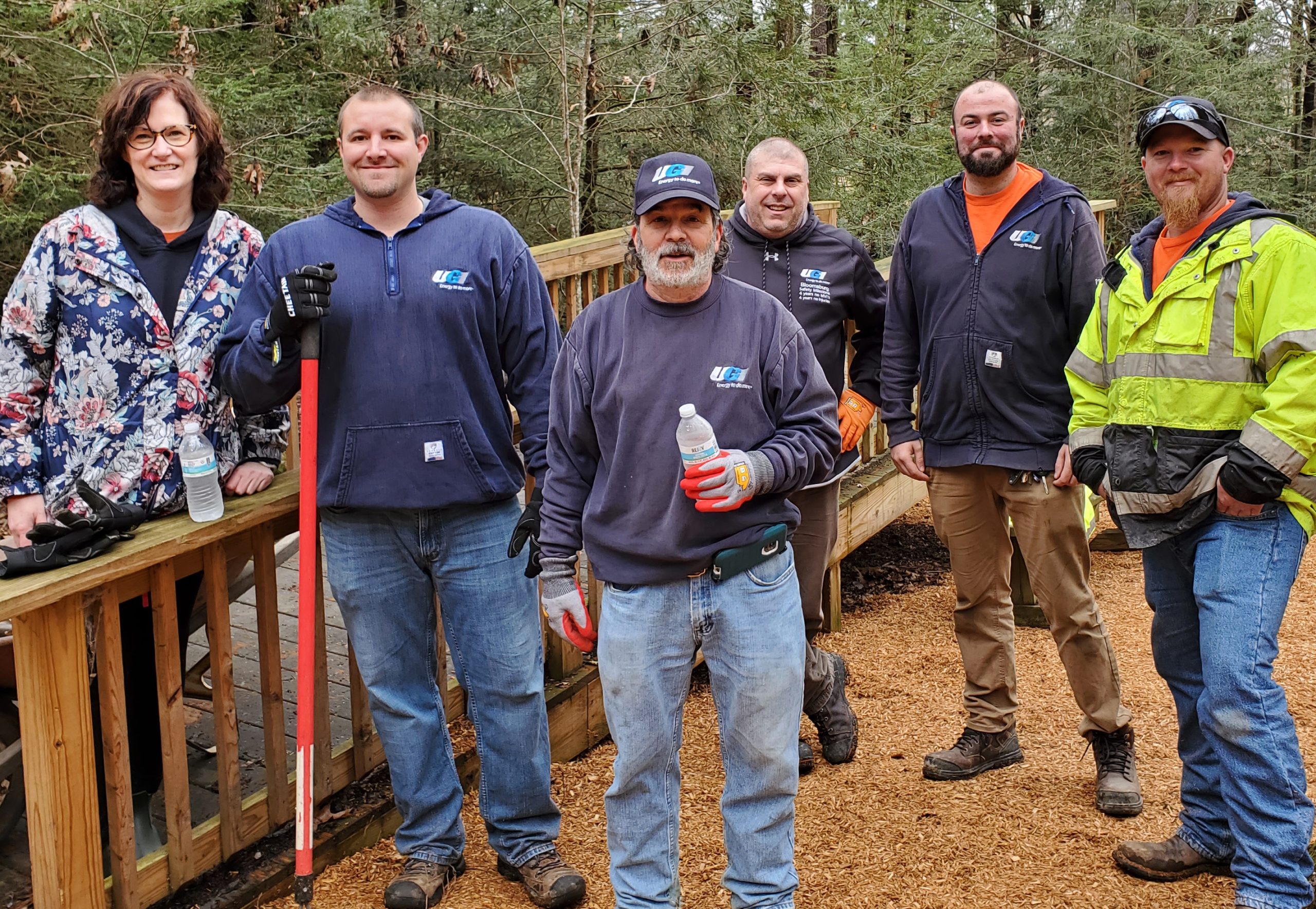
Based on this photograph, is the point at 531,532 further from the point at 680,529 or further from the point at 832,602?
the point at 832,602

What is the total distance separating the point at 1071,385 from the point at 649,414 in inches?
57.8

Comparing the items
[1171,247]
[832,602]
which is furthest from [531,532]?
[832,602]

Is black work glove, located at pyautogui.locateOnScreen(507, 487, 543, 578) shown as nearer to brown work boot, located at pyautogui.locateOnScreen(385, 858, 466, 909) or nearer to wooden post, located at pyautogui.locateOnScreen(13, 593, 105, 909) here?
brown work boot, located at pyautogui.locateOnScreen(385, 858, 466, 909)

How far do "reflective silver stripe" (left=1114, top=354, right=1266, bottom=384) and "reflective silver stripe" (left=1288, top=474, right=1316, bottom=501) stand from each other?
264mm

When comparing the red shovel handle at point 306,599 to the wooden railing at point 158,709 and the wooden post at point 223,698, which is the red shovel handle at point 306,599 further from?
the wooden post at point 223,698

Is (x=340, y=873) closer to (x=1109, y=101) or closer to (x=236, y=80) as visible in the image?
(x=236, y=80)

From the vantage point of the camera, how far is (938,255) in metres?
3.95

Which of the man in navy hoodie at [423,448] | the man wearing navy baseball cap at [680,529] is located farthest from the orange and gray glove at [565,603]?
the man in navy hoodie at [423,448]

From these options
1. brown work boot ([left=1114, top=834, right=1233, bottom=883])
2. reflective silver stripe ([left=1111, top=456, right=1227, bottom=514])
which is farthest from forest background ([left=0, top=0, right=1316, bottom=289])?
brown work boot ([left=1114, top=834, right=1233, bottom=883])

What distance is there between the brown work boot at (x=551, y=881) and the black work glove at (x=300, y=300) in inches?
67.4

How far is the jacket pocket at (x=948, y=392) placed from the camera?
154 inches

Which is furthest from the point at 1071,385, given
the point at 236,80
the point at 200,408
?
the point at 236,80

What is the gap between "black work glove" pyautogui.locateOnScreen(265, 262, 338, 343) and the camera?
293 centimetres

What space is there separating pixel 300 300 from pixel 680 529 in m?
1.12
